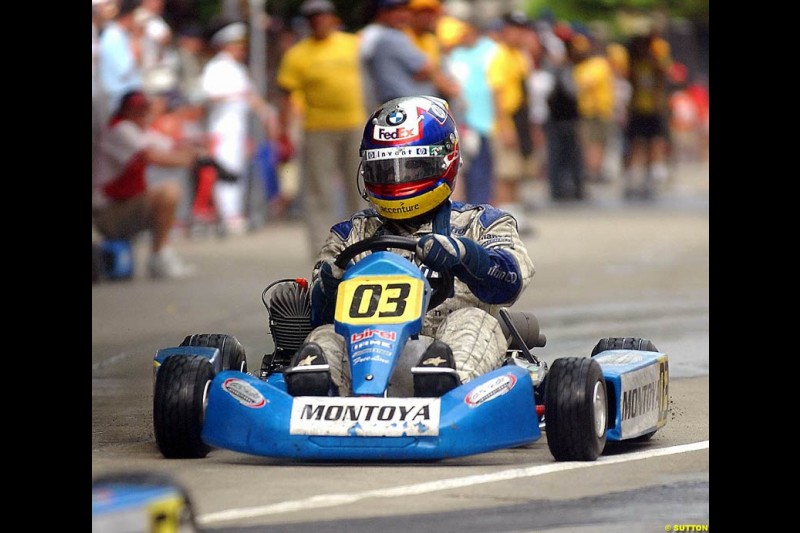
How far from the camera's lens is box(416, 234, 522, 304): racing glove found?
748 centimetres

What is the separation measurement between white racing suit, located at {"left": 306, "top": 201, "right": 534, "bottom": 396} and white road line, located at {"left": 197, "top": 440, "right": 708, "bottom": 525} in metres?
0.56

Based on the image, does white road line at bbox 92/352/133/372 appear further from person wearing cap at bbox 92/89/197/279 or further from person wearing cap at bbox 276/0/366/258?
person wearing cap at bbox 276/0/366/258

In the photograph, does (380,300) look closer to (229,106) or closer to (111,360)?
(111,360)

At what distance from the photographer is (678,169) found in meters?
35.0

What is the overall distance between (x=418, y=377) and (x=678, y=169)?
93.0 ft

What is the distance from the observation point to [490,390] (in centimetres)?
711

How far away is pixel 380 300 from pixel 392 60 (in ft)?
26.9

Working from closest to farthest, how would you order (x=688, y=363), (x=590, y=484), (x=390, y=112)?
(x=590, y=484) → (x=390, y=112) → (x=688, y=363)

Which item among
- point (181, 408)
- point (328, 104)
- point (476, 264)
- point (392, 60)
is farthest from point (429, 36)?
point (181, 408)

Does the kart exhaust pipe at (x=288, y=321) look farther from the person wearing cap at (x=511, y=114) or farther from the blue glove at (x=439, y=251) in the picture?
the person wearing cap at (x=511, y=114)

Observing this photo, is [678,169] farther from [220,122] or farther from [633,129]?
[220,122]

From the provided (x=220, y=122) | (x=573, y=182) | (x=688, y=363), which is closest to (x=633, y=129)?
(x=573, y=182)

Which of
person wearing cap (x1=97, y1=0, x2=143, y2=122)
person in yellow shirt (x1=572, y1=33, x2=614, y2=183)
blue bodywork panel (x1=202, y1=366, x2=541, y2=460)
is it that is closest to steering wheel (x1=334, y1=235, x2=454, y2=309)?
blue bodywork panel (x1=202, y1=366, x2=541, y2=460)

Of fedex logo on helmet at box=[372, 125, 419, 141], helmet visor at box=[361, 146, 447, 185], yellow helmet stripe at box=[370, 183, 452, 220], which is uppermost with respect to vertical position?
Answer: fedex logo on helmet at box=[372, 125, 419, 141]
